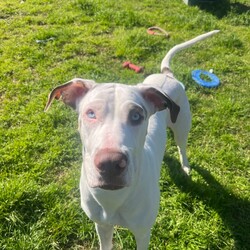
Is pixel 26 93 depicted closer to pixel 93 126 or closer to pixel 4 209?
pixel 4 209

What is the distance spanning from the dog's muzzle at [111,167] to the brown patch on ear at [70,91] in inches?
34.3

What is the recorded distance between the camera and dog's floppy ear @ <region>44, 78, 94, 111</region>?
9.20 ft

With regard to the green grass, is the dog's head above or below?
above

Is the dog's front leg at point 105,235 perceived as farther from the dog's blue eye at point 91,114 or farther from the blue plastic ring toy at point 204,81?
the blue plastic ring toy at point 204,81

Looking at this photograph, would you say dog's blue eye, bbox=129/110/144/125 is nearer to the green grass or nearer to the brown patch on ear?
the brown patch on ear

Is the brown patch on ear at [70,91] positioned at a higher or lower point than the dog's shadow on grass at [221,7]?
higher

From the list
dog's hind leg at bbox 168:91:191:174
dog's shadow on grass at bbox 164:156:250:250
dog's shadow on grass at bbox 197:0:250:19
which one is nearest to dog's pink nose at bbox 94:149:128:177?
dog's hind leg at bbox 168:91:191:174

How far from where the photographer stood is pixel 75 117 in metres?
5.20

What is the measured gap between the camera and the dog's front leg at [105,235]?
319 cm

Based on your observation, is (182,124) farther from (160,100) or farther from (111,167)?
(111,167)

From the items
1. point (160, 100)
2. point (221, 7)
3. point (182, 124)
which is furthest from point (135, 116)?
point (221, 7)

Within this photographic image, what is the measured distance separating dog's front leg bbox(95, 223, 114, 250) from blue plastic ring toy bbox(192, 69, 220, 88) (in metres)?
3.51

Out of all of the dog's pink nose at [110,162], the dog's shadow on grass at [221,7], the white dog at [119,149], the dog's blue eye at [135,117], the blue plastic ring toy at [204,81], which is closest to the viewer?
the dog's pink nose at [110,162]

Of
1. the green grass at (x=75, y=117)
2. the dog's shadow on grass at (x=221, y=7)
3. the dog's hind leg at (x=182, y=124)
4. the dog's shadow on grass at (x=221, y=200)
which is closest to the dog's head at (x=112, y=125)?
the dog's hind leg at (x=182, y=124)
